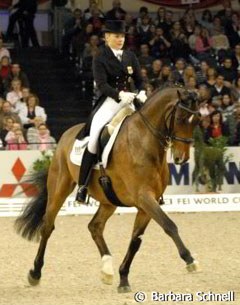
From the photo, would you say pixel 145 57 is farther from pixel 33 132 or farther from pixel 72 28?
pixel 33 132

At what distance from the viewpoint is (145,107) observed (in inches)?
352

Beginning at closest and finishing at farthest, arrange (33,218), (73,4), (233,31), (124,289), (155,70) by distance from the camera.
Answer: (124,289) → (33,218) → (155,70) → (233,31) → (73,4)

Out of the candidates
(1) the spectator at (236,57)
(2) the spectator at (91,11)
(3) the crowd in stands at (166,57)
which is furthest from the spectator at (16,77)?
(1) the spectator at (236,57)

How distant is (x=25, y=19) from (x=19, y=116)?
4.40m

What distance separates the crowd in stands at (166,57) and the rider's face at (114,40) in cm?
725

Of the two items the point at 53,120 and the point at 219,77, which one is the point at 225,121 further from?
the point at 53,120

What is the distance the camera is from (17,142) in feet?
53.0

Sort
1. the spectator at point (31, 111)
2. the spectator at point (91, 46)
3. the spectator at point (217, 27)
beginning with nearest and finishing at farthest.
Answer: the spectator at point (31, 111) < the spectator at point (91, 46) < the spectator at point (217, 27)

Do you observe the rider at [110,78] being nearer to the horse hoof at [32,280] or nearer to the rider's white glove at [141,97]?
the rider's white glove at [141,97]

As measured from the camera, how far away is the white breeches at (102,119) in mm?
9258

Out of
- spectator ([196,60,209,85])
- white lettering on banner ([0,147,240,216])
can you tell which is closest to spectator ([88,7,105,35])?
spectator ([196,60,209,85])

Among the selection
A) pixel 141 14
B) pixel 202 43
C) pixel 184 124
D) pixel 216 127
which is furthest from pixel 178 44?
pixel 184 124

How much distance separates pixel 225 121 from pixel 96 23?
4.50 metres

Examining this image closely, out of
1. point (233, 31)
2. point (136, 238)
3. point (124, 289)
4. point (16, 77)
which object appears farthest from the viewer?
point (233, 31)
